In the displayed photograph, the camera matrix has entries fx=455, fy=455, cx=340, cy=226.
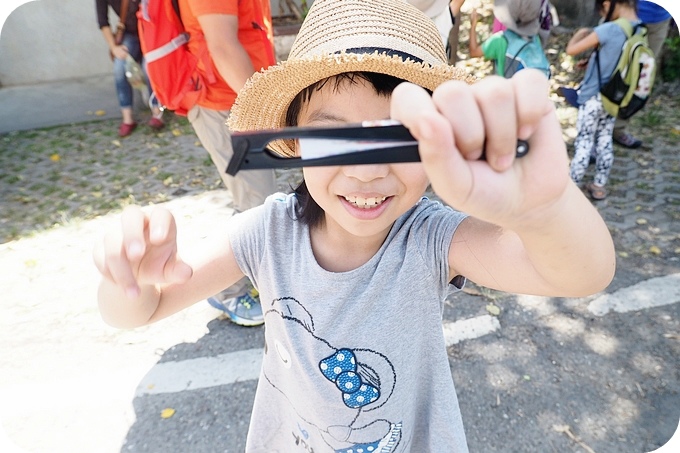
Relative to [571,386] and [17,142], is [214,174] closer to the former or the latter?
[17,142]

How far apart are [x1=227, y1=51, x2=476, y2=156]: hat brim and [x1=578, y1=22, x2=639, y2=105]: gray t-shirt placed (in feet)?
11.5

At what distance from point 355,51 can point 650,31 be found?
5204 millimetres

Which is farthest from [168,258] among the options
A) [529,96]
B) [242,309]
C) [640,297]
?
[640,297]

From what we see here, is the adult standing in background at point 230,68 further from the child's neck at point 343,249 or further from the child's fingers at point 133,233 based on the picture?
the child's fingers at point 133,233

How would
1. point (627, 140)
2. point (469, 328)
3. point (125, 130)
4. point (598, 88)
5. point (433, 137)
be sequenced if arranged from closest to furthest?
point (433, 137) < point (469, 328) < point (598, 88) < point (627, 140) < point (125, 130)

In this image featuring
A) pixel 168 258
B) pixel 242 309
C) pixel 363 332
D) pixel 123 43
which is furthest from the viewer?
pixel 123 43

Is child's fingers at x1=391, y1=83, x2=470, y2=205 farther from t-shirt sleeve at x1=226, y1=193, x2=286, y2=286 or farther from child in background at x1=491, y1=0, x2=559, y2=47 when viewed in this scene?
child in background at x1=491, y1=0, x2=559, y2=47

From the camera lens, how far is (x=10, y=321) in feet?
9.78

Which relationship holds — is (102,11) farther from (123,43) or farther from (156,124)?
(156,124)

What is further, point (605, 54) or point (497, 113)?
point (605, 54)

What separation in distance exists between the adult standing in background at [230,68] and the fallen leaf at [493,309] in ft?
4.72

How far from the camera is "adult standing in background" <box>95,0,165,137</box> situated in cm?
522

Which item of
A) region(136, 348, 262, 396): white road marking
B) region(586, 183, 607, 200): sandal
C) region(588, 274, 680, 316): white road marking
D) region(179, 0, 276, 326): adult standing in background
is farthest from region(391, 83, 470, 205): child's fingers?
region(586, 183, 607, 200): sandal

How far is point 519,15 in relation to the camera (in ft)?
12.6
